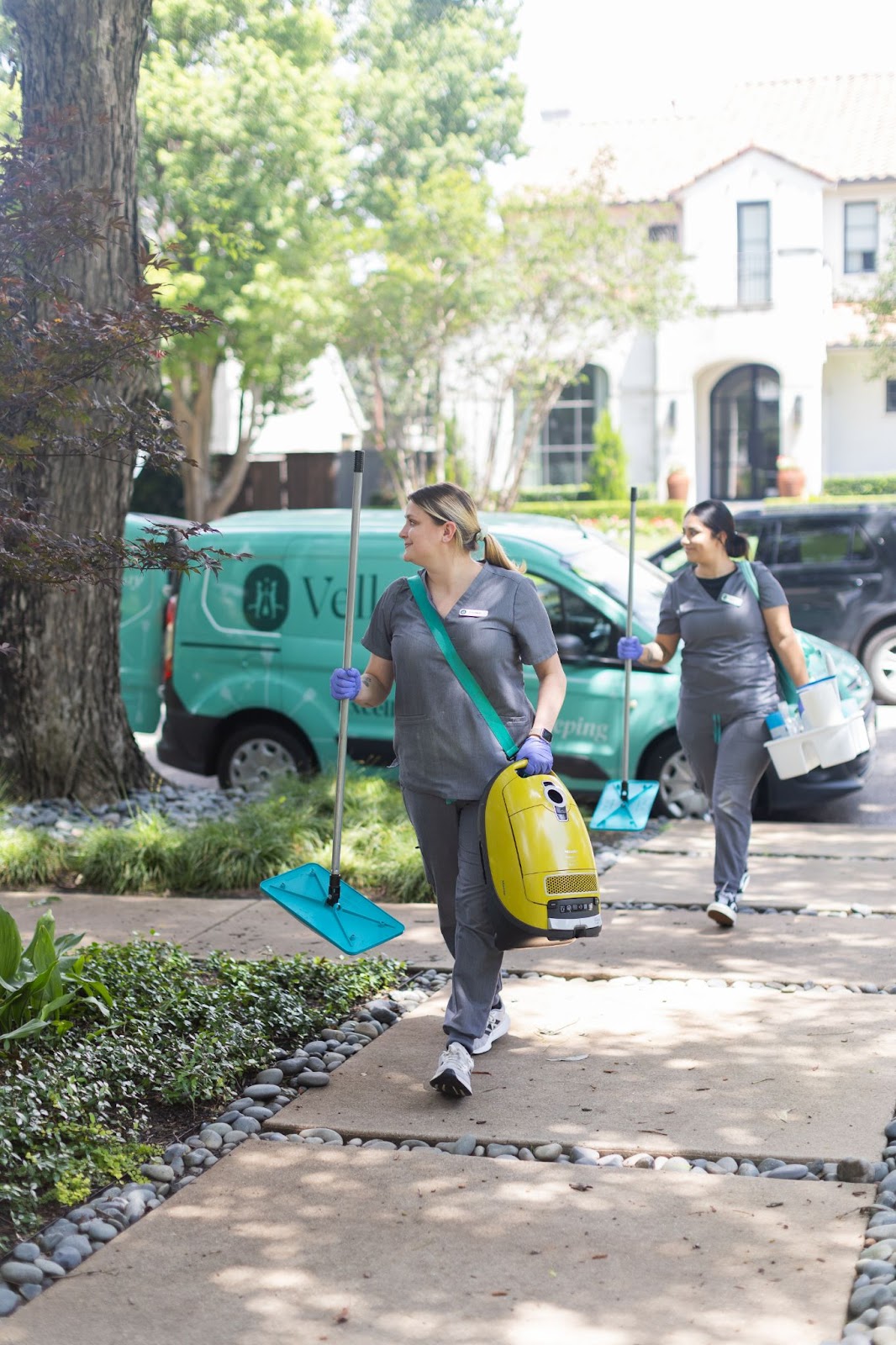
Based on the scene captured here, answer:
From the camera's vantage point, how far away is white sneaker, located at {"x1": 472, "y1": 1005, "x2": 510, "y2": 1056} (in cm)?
532

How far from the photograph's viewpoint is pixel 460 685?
5.10 m

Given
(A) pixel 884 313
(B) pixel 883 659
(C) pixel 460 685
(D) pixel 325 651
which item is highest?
(A) pixel 884 313

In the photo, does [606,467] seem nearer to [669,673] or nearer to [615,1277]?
[669,673]

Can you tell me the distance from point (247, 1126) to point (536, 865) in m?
1.14

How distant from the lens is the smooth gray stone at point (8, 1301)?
11.4 feet

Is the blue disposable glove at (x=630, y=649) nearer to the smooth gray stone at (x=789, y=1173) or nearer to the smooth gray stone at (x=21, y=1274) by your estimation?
the smooth gray stone at (x=789, y=1173)

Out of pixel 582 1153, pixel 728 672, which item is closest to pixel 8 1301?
pixel 582 1153

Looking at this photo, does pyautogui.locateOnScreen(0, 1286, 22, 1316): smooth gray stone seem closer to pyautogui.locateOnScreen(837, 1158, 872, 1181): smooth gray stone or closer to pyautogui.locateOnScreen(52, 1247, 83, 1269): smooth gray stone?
pyautogui.locateOnScreen(52, 1247, 83, 1269): smooth gray stone

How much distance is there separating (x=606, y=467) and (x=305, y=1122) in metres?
28.9

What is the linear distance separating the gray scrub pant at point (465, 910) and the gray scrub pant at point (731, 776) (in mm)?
2139

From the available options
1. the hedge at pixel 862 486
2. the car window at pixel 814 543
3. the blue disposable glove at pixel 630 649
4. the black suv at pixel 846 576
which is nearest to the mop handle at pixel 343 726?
the blue disposable glove at pixel 630 649

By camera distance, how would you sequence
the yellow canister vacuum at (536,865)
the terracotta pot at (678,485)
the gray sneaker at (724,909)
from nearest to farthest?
the yellow canister vacuum at (536,865) → the gray sneaker at (724,909) → the terracotta pot at (678,485)

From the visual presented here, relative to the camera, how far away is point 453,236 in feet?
82.7

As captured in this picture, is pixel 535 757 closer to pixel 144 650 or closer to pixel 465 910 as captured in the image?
pixel 465 910
